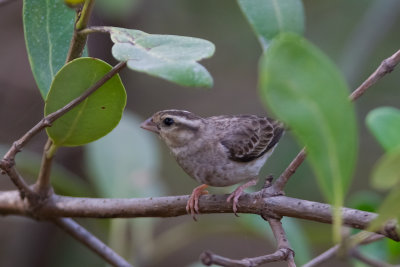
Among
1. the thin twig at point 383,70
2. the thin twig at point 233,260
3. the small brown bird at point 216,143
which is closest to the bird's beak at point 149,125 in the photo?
the small brown bird at point 216,143

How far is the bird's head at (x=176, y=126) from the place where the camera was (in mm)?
3695

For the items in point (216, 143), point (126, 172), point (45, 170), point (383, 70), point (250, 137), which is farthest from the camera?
point (126, 172)

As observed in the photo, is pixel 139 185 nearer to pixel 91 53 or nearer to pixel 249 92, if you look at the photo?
pixel 91 53

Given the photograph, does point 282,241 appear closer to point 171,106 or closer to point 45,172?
point 45,172

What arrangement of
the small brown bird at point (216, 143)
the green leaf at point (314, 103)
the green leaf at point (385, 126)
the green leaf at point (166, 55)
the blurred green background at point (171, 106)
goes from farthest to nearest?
the blurred green background at point (171, 106) < the small brown bird at point (216, 143) < the green leaf at point (385, 126) < the green leaf at point (166, 55) < the green leaf at point (314, 103)

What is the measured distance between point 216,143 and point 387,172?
236 centimetres

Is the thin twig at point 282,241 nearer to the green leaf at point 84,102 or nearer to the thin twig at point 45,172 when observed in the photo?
the green leaf at point 84,102

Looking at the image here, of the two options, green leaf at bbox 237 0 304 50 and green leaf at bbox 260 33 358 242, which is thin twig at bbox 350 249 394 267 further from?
green leaf at bbox 237 0 304 50

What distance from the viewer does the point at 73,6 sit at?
189cm

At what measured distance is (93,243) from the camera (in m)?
2.87

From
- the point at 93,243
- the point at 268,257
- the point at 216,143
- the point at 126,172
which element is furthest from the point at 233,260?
the point at 126,172

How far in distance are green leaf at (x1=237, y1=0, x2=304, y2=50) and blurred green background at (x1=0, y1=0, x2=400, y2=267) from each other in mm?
1641

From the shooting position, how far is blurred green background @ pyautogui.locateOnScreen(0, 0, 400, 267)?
4008 millimetres

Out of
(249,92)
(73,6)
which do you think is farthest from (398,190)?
(249,92)
